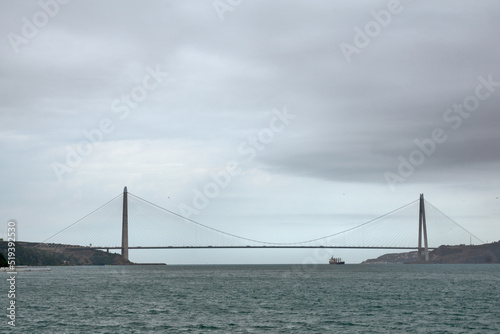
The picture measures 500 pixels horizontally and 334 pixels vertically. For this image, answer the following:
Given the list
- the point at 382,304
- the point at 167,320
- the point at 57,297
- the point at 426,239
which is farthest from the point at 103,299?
the point at 426,239

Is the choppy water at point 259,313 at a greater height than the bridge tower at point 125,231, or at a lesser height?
lesser

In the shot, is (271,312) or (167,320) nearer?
(167,320)

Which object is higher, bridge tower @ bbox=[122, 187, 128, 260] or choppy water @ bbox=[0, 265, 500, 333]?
bridge tower @ bbox=[122, 187, 128, 260]

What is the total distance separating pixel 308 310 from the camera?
153 ft

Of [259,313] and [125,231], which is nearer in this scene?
[259,313]

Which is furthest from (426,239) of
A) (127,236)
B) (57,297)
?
(57,297)

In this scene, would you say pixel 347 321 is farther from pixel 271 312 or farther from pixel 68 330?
pixel 68 330

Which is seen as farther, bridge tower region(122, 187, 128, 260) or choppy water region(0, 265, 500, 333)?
bridge tower region(122, 187, 128, 260)

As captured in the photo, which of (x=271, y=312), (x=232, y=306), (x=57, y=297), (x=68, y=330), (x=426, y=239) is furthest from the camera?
(x=426, y=239)

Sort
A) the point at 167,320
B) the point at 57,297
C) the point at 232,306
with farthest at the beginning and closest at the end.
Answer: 1. the point at 57,297
2. the point at 232,306
3. the point at 167,320

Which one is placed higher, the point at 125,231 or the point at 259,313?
the point at 125,231

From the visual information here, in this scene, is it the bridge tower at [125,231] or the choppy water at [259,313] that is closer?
the choppy water at [259,313]

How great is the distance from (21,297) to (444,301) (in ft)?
136

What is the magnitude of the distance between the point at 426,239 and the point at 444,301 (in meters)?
Result: 131
